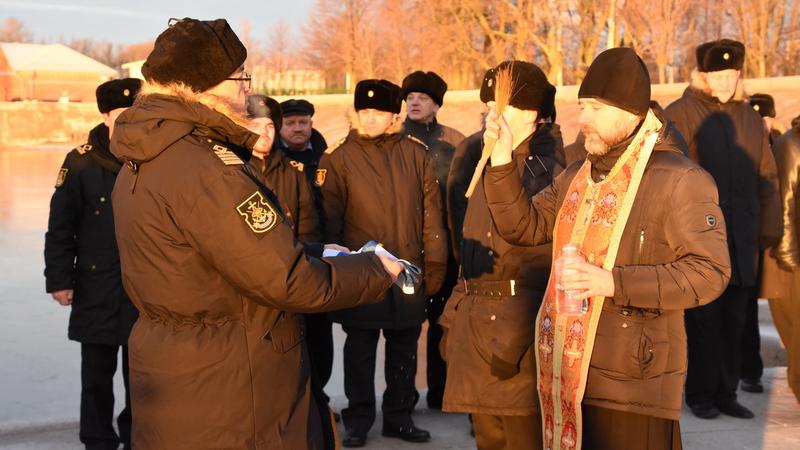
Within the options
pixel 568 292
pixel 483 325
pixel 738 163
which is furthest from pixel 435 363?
pixel 568 292

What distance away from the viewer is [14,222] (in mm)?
17453

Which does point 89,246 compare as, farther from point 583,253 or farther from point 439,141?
point 583,253

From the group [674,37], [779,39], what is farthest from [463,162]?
[779,39]

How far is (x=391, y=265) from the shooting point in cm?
329

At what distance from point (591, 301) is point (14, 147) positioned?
58932mm

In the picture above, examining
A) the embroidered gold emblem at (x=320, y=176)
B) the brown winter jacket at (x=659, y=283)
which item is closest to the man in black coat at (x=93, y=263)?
the embroidered gold emblem at (x=320, y=176)

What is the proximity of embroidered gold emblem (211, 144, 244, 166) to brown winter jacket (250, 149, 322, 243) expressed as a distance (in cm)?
266

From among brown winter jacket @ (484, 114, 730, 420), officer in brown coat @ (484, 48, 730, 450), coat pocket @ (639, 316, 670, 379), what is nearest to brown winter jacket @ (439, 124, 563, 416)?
officer in brown coat @ (484, 48, 730, 450)

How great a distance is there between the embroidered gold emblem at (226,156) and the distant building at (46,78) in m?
89.2

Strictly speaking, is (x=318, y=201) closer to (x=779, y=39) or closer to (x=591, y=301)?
(x=591, y=301)

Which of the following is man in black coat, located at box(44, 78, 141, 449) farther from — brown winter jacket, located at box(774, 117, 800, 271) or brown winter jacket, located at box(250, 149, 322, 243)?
brown winter jacket, located at box(774, 117, 800, 271)

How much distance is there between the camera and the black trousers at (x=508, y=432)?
443cm

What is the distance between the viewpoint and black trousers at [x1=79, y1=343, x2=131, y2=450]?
5.63m

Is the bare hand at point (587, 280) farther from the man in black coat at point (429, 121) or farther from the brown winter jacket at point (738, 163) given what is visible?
the man in black coat at point (429, 121)
